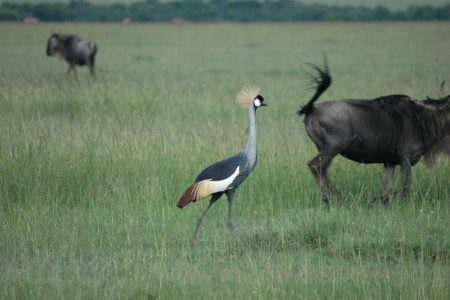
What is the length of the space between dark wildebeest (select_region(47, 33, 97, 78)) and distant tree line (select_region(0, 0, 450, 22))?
32.8m

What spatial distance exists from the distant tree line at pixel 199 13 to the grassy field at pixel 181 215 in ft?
146

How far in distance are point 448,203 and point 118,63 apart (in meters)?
18.5

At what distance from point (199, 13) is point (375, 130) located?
55.1 metres

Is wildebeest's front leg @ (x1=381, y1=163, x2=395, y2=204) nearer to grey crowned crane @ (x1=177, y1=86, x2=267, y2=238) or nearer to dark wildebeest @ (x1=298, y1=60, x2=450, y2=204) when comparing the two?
dark wildebeest @ (x1=298, y1=60, x2=450, y2=204)

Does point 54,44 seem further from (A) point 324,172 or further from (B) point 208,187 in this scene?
(B) point 208,187

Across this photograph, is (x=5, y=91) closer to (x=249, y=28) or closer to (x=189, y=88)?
(x=189, y=88)

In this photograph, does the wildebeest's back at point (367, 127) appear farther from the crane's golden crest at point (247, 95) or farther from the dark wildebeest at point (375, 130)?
Result: the crane's golden crest at point (247, 95)

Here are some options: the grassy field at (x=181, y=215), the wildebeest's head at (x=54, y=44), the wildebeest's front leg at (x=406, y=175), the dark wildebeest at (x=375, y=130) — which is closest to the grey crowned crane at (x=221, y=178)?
the grassy field at (x=181, y=215)

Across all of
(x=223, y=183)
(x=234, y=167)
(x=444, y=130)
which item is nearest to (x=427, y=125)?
(x=444, y=130)

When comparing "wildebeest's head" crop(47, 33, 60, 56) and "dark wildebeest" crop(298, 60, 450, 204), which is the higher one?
"wildebeest's head" crop(47, 33, 60, 56)

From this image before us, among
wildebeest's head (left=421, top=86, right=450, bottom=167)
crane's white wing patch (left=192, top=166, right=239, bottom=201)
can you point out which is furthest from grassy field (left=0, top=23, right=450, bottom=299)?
crane's white wing patch (left=192, top=166, right=239, bottom=201)

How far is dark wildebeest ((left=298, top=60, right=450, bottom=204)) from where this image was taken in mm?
7570

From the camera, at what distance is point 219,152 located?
8750mm

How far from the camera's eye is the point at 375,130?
7691 millimetres
